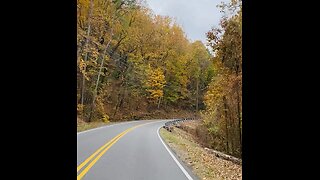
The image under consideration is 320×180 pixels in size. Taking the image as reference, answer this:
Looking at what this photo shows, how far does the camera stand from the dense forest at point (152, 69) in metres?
20.4

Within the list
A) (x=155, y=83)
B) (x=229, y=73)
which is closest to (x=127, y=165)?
(x=229, y=73)

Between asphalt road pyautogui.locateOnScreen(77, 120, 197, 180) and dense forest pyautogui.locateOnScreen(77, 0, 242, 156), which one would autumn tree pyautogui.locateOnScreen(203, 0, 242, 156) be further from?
asphalt road pyautogui.locateOnScreen(77, 120, 197, 180)

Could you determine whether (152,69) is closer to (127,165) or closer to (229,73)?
(229,73)

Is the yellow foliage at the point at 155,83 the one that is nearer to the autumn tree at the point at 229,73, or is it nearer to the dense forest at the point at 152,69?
the dense forest at the point at 152,69

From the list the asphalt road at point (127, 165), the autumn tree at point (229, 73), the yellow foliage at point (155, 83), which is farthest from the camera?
the yellow foliage at point (155, 83)

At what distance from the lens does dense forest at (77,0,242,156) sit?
20.4 meters

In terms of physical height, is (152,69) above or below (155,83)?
above

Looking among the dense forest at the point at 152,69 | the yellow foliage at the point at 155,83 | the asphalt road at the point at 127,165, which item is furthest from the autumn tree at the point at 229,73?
the yellow foliage at the point at 155,83

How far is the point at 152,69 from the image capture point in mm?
53750

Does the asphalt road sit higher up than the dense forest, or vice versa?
the dense forest

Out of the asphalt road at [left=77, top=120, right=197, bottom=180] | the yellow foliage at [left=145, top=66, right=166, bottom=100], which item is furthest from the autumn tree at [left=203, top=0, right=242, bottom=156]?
the yellow foliage at [left=145, top=66, right=166, bottom=100]
